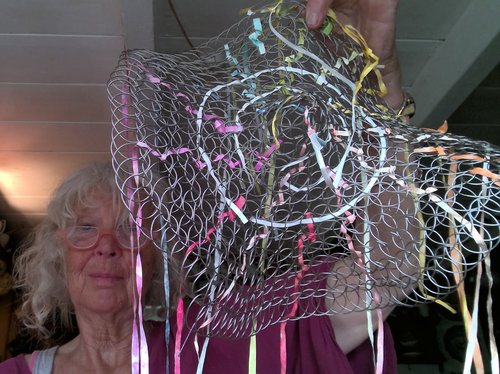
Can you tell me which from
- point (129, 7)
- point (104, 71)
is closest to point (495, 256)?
point (104, 71)

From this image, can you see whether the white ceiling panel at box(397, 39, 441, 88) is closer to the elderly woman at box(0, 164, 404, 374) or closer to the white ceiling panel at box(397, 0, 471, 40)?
the white ceiling panel at box(397, 0, 471, 40)

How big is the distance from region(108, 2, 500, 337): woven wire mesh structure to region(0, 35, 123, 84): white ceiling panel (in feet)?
2.11

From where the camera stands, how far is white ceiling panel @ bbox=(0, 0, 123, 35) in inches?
51.2

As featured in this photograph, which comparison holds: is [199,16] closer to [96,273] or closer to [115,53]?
[115,53]

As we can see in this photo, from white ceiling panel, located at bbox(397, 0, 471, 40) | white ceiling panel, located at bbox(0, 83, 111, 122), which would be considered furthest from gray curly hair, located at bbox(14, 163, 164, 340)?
white ceiling panel, located at bbox(397, 0, 471, 40)

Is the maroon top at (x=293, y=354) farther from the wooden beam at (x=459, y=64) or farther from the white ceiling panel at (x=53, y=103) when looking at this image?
the white ceiling panel at (x=53, y=103)

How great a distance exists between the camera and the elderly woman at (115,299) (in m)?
1.03

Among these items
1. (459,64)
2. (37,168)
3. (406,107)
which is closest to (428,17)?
(459,64)

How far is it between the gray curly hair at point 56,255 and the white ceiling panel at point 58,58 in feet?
0.97

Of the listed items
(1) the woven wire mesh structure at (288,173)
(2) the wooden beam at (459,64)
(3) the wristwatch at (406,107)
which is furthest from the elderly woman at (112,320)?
(2) the wooden beam at (459,64)

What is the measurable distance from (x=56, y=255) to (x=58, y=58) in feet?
1.51

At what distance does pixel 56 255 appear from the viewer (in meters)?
1.40

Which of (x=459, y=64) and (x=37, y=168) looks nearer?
(x=459, y=64)

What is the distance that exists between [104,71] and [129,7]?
0.41 metres
